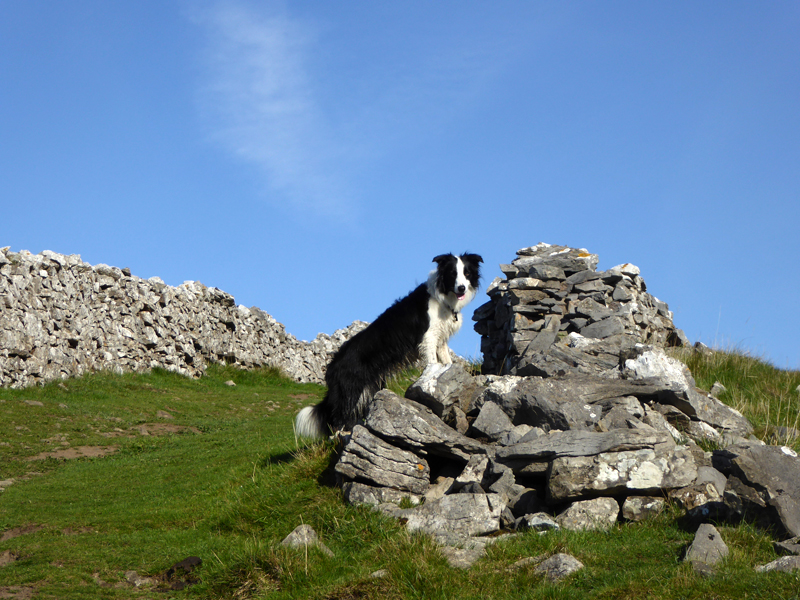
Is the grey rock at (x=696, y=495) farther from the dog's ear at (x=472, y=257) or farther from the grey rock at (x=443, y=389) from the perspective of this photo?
the dog's ear at (x=472, y=257)

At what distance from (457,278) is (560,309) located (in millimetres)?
3851

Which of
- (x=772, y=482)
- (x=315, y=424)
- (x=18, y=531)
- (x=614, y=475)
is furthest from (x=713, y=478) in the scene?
(x=18, y=531)

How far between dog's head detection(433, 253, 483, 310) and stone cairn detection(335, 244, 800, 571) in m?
1.39

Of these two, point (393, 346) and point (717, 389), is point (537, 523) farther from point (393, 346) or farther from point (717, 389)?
point (717, 389)

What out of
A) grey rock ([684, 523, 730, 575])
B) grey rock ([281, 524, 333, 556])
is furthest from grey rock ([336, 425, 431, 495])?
grey rock ([684, 523, 730, 575])

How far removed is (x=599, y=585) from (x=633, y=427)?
9.97 feet

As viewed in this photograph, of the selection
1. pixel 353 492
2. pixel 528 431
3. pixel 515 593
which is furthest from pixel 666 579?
pixel 353 492

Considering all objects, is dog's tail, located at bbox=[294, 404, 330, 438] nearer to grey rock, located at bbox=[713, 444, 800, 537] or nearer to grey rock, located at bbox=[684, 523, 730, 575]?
grey rock, located at bbox=[713, 444, 800, 537]

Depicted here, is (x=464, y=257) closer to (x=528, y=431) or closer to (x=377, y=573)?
(x=528, y=431)

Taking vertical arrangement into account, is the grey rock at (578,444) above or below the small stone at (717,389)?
below

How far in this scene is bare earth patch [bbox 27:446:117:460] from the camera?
12812 mm

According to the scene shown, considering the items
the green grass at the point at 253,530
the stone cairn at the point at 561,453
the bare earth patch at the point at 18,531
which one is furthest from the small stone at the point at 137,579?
the stone cairn at the point at 561,453

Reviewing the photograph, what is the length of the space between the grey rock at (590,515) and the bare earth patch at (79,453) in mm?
9800

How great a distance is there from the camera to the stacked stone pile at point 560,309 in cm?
1237
